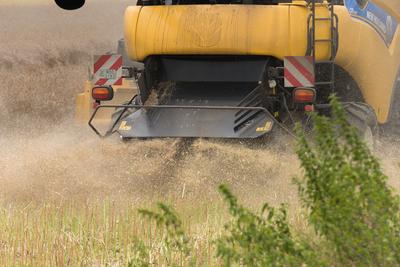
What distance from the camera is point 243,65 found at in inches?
290

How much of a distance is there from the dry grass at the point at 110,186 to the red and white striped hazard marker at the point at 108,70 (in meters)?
0.54

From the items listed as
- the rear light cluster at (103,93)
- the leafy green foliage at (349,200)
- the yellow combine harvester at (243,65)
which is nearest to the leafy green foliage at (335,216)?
the leafy green foliage at (349,200)

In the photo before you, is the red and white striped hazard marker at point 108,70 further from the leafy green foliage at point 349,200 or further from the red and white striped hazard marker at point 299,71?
the leafy green foliage at point 349,200

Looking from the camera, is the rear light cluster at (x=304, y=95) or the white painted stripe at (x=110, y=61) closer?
the rear light cluster at (x=304, y=95)

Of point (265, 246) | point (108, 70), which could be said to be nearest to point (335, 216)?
point (265, 246)

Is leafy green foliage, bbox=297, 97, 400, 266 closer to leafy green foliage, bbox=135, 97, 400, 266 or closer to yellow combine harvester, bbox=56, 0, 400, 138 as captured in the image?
leafy green foliage, bbox=135, 97, 400, 266

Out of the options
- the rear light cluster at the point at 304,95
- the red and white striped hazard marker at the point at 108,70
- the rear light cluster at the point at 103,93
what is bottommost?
the rear light cluster at the point at 103,93

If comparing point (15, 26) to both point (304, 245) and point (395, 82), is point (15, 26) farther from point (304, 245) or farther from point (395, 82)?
point (304, 245)

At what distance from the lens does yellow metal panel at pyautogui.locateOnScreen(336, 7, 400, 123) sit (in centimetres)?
739

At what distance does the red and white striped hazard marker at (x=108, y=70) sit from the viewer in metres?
7.65

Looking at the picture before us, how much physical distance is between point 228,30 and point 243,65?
0.35 meters

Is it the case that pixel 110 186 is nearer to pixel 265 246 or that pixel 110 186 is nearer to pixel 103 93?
pixel 103 93

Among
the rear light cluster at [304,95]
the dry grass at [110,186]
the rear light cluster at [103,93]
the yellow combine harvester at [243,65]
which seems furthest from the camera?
the rear light cluster at [103,93]

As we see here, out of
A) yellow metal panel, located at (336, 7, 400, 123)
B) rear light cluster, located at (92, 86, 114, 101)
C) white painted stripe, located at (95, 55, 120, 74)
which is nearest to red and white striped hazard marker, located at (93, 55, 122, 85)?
white painted stripe, located at (95, 55, 120, 74)
